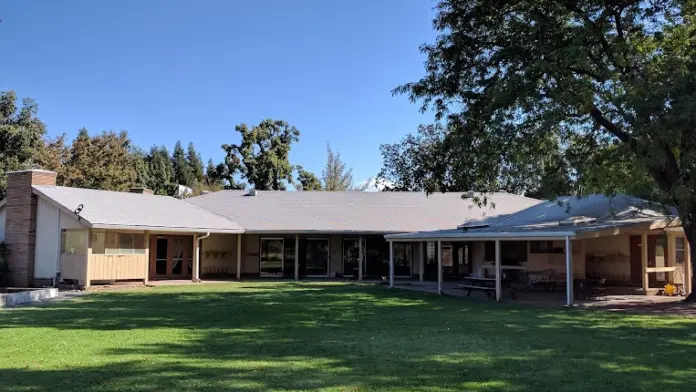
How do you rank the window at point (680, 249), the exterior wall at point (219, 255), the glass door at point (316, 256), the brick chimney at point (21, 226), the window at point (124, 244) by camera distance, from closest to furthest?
the window at point (680, 249) < the brick chimney at point (21, 226) < the window at point (124, 244) < the exterior wall at point (219, 255) < the glass door at point (316, 256)

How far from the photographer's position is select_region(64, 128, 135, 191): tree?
1550 inches

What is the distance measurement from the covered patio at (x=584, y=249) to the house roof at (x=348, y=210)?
4318 mm

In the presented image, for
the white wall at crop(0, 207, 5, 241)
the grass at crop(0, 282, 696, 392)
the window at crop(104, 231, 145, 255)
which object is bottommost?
the grass at crop(0, 282, 696, 392)

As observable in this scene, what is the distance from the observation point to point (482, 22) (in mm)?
15586

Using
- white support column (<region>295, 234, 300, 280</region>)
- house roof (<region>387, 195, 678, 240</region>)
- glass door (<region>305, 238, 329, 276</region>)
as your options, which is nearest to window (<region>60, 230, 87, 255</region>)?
white support column (<region>295, 234, 300, 280</region>)

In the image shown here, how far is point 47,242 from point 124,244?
2.73 meters

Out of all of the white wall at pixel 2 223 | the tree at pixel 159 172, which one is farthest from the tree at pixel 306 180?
the white wall at pixel 2 223

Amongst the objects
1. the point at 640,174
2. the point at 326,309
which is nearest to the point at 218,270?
the point at 326,309

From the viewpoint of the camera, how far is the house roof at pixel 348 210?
26.6 metres

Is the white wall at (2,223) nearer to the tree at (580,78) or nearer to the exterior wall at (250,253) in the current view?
the exterior wall at (250,253)

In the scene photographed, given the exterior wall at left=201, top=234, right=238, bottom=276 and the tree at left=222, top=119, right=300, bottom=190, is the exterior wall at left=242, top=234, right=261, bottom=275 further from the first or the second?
the tree at left=222, top=119, right=300, bottom=190

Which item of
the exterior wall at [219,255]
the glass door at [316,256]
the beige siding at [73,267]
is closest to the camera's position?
the beige siding at [73,267]

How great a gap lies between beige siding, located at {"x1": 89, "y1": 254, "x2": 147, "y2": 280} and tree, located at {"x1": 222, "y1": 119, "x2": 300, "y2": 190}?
26.9 m

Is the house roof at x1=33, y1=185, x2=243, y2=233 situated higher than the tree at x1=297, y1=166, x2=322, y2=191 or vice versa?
the tree at x1=297, y1=166, x2=322, y2=191
